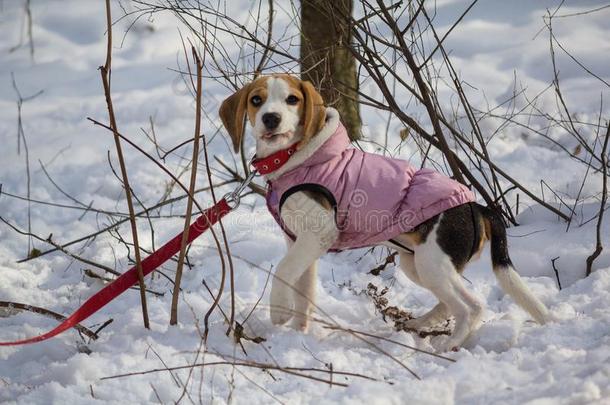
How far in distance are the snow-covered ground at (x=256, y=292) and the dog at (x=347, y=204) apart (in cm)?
20

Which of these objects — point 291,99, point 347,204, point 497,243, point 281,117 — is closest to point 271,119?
point 281,117

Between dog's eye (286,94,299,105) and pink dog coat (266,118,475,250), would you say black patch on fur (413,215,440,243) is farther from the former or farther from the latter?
dog's eye (286,94,299,105)

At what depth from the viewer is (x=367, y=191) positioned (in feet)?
9.68

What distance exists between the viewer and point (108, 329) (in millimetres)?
3113

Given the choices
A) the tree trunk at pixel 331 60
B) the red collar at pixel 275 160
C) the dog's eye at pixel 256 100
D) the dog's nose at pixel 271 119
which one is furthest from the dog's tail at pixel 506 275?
the tree trunk at pixel 331 60

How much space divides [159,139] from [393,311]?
481 centimetres

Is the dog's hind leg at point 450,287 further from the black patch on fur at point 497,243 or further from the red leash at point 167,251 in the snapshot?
the red leash at point 167,251

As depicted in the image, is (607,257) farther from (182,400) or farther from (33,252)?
(33,252)

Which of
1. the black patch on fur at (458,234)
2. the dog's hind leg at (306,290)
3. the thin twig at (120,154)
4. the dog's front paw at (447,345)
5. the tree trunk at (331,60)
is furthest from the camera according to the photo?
the tree trunk at (331,60)

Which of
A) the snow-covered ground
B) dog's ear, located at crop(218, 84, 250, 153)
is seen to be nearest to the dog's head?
dog's ear, located at crop(218, 84, 250, 153)

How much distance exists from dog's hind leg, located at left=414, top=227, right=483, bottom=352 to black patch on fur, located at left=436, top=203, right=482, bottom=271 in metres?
0.03

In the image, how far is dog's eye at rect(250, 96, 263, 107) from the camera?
9.84 ft

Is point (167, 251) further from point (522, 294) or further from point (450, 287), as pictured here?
point (522, 294)

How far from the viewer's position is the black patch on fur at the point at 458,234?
2.96m
